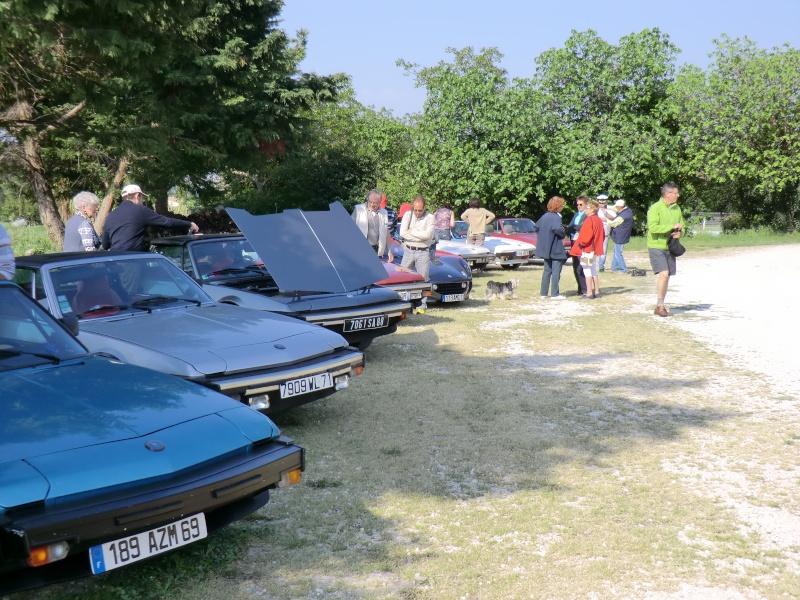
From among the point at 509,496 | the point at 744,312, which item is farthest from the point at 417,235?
the point at 509,496

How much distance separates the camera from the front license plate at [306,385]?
545 centimetres

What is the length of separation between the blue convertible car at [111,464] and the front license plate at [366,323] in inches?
148

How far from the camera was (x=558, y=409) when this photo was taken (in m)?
6.80

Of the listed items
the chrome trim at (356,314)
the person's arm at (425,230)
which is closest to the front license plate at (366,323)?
the chrome trim at (356,314)

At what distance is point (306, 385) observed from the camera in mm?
5586

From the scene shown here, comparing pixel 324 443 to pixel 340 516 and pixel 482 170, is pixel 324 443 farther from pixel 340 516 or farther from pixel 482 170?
pixel 482 170

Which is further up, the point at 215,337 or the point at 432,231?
the point at 432,231

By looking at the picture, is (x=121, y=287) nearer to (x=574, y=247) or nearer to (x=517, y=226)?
(x=574, y=247)

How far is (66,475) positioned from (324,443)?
112 inches

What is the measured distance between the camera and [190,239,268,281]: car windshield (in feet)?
26.7

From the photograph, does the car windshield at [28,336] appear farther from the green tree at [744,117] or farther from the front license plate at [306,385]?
the green tree at [744,117]

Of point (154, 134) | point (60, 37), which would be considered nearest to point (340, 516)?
point (60, 37)

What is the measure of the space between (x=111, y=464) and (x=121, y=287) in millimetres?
3276

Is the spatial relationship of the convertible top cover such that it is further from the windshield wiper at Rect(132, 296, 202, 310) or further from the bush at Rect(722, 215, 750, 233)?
the bush at Rect(722, 215, 750, 233)
